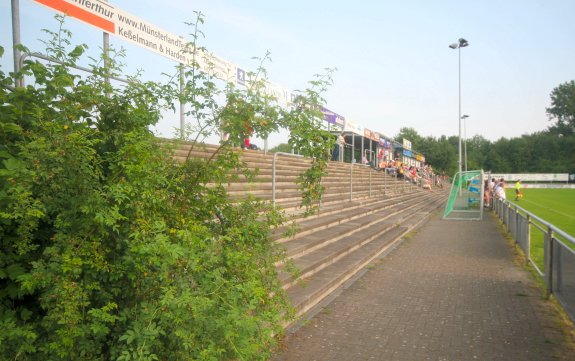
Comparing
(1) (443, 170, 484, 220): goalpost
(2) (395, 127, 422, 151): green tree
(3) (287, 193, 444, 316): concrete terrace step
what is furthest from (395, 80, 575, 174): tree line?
(3) (287, 193, 444, 316): concrete terrace step

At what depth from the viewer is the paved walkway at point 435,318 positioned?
4492mm

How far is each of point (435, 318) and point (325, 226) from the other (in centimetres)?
480

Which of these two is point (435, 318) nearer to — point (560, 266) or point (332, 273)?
point (560, 266)

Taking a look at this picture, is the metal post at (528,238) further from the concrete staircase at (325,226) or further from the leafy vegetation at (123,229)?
the leafy vegetation at (123,229)

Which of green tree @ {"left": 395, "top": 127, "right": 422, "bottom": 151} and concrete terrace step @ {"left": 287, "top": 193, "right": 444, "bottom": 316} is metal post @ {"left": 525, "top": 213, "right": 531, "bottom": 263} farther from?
green tree @ {"left": 395, "top": 127, "right": 422, "bottom": 151}

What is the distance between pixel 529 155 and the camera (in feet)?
309

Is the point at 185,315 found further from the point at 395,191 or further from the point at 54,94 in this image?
the point at 395,191

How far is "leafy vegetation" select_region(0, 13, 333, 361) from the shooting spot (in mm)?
2441

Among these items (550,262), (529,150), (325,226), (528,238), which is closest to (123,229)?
(550,262)

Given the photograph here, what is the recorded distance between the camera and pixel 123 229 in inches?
104

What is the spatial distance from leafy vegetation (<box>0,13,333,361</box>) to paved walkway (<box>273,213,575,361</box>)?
1.56 metres

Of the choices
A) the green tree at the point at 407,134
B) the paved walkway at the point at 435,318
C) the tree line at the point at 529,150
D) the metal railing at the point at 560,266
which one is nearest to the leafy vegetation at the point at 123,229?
the paved walkway at the point at 435,318

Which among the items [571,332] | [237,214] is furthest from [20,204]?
[571,332]

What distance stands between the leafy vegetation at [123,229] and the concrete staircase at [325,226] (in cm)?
44
